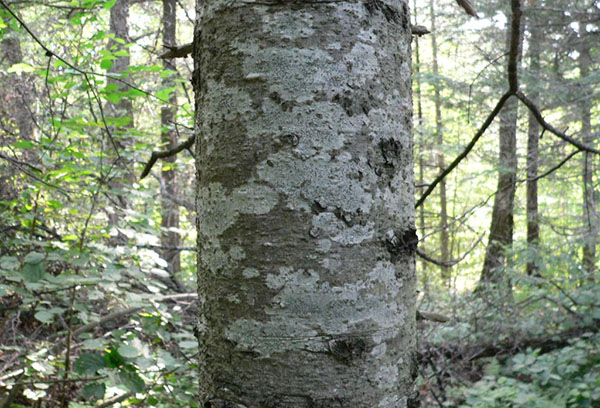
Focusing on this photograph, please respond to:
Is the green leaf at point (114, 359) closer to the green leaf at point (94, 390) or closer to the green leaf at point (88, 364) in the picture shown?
the green leaf at point (88, 364)

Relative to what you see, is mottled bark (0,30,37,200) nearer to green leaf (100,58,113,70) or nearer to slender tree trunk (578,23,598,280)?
green leaf (100,58,113,70)

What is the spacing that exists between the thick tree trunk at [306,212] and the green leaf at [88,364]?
5.20 feet

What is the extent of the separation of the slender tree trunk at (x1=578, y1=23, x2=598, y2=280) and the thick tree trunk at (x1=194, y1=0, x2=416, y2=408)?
3.68m

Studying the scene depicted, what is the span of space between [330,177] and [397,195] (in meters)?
0.16

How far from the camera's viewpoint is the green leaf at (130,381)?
87.6 inches

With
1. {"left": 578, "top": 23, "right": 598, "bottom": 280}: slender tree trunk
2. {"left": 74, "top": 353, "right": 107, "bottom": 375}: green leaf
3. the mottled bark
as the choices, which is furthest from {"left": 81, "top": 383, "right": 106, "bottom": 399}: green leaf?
{"left": 578, "top": 23, "right": 598, "bottom": 280}: slender tree trunk

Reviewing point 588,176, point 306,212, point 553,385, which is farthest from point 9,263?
point 588,176

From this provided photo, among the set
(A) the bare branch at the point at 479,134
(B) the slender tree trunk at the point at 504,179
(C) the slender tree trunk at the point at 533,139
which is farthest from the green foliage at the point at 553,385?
(A) the bare branch at the point at 479,134

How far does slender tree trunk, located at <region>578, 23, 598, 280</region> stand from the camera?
18.4 feet

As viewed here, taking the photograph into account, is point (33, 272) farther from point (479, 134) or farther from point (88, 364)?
point (479, 134)

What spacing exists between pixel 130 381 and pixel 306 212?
185 cm

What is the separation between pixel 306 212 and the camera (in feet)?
2.64

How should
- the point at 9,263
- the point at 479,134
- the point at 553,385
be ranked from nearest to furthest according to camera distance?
the point at 479,134
the point at 9,263
the point at 553,385

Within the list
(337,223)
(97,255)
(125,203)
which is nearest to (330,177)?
(337,223)
